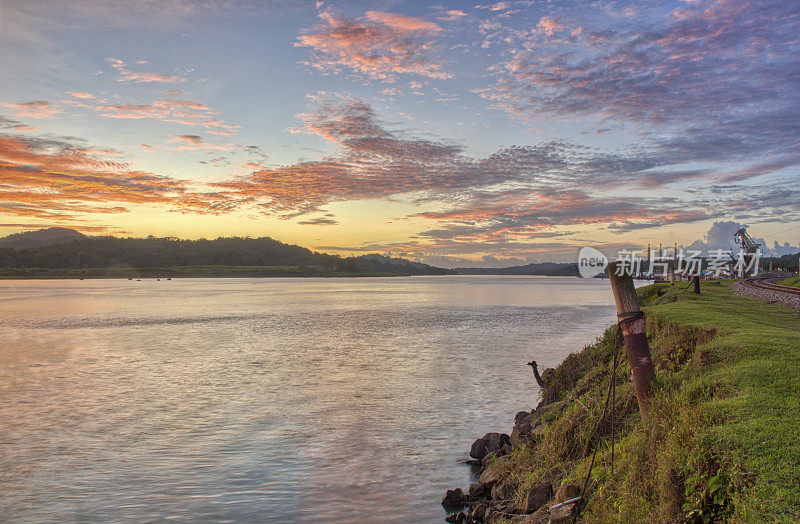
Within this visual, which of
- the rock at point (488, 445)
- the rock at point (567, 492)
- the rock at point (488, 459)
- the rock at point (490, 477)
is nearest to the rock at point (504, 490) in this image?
the rock at point (490, 477)

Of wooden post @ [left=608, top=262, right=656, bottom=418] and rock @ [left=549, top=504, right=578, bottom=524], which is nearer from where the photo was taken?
rock @ [left=549, top=504, right=578, bottom=524]

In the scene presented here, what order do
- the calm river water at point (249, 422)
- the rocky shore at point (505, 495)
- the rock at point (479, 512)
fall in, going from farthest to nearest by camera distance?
the calm river water at point (249, 422), the rock at point (479, 512), the rocky shore at point (505, 495)

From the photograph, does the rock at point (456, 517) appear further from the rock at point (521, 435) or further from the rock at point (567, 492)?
the rock at point (521, 435)

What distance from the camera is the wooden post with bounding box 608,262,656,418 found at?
314 inches

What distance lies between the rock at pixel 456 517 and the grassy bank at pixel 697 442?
47.5 inches

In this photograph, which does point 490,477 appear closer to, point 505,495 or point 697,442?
point 505,495

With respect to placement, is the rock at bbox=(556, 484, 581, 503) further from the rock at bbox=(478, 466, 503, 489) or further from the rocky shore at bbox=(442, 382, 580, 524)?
the rock at bbox=(478, 466, 503, 489)

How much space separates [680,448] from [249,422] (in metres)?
12.7

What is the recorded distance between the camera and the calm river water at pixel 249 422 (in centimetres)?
1068

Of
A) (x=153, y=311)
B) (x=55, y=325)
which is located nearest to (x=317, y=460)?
(x=55, y=325)

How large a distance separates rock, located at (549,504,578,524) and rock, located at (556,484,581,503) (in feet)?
0.82

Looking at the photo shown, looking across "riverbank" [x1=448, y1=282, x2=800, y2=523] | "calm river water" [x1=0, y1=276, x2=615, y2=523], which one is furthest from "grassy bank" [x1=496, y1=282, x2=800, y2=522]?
"calm river water" [x1=0, y1=276, x2=615, y2=523]

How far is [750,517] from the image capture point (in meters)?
5.41

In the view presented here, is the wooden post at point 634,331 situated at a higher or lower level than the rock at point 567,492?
higher
